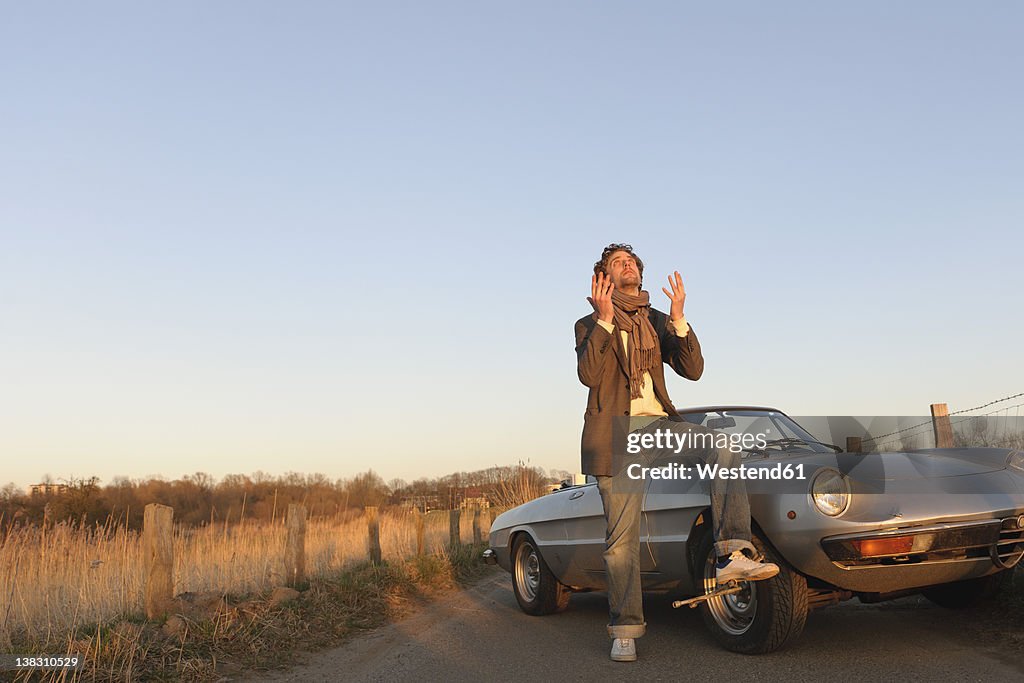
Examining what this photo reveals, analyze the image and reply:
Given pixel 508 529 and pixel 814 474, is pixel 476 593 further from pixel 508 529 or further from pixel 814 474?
pixel 814 474

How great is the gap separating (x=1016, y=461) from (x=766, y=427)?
1.48m

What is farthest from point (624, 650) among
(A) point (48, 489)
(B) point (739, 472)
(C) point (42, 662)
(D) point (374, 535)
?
(A) point (48, 489)

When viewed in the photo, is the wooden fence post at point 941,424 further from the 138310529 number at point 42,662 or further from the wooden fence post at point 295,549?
the 138310529 number at point 42,662

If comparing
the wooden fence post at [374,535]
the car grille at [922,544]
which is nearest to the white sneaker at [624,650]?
the car grille at [922,544]

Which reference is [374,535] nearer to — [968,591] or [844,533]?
[968,591]

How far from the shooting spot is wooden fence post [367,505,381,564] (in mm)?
10703

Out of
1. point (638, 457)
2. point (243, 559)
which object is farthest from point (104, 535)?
point (638, 457)

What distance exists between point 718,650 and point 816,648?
533mm

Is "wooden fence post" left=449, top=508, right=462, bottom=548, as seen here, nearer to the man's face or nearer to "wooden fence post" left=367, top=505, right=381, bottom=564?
"wooden fence post" left=367, top=505, right=381, bottom=564

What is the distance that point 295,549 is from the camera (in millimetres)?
8336

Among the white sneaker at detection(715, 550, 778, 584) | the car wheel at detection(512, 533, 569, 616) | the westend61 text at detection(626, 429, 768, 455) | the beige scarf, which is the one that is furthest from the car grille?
the car wheel at detection(512, 533, 569, 616)

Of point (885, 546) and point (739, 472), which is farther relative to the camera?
point (739, 472)

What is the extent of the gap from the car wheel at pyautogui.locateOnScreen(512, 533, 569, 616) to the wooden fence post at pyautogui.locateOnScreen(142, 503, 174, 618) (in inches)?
109

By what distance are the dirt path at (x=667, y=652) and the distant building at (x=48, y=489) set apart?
18279mm
